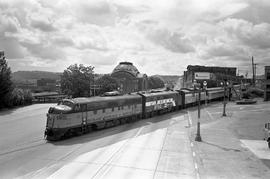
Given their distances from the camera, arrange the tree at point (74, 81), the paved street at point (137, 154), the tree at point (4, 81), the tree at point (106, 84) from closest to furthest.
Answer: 1. the paved street at point (137, 154)
2. the tree at point (4, 81)
3. the tree at point (74, 81)
4. the tree at point (106, 84)

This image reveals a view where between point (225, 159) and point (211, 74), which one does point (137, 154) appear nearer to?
point (225, 159)

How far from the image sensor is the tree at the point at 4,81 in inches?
1865

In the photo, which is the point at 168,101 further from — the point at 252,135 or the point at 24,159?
the point at 24,159

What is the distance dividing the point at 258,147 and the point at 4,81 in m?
43.8

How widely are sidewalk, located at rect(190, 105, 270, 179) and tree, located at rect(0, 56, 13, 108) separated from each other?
3660 centimetres

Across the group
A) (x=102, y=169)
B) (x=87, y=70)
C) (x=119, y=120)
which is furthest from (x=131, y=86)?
(x=102, y=169)

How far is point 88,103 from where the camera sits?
91.0ft

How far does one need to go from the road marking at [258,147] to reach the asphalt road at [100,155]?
5.48 meters

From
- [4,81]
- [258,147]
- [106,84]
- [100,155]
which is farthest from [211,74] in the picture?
[100,155]

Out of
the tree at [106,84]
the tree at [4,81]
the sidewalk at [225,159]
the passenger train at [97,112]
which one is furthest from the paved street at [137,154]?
the tree at [106,84]

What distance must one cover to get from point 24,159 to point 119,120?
16.5 meters

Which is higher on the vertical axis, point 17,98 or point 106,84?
point 106,84

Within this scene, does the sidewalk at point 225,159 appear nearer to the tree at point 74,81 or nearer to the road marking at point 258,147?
the road marking at point 258,147

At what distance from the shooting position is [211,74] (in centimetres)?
10556
